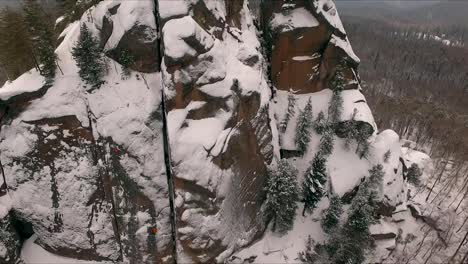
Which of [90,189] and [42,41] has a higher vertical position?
[42,41]

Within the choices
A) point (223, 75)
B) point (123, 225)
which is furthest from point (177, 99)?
point (123, 225)

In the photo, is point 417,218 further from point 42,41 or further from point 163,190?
point 42,41

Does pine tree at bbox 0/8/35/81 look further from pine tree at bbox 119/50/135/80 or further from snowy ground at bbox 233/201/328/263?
snowy ground at bbox 233/201/328/263

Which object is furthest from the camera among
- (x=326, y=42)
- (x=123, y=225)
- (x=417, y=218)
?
(x=417, y=218)

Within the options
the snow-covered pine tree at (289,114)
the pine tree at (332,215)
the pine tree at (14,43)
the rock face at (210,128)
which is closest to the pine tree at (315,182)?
the pine tree at (332,215)

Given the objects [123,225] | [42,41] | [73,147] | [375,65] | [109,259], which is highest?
[42,41]

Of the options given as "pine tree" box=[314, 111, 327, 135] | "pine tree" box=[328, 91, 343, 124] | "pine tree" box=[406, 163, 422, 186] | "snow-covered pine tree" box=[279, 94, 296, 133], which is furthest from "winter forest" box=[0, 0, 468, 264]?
"pine tree" box=[406, 163, 422, 186]
